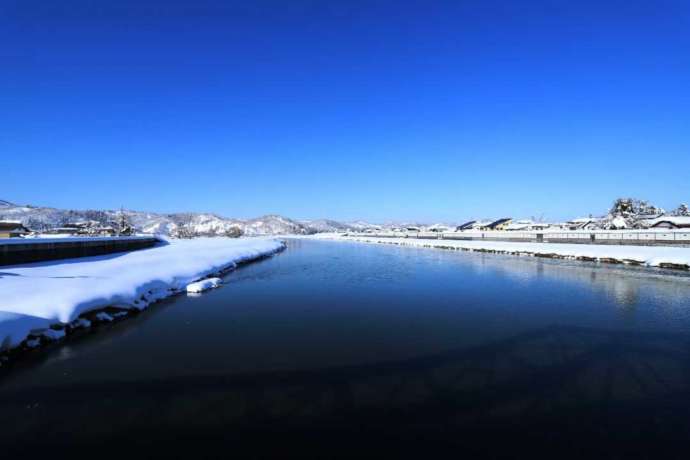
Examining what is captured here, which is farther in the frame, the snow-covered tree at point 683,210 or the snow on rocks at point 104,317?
the snow-covered tree at point 683,210

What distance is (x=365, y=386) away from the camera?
6.53m

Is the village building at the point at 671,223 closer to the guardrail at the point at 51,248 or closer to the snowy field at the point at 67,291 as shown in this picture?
the snowy field at the point at 67,291

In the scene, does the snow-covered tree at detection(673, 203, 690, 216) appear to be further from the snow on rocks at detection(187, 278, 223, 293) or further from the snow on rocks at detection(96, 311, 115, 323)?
the snow on rocks at detection(96, 311, 115, 323)

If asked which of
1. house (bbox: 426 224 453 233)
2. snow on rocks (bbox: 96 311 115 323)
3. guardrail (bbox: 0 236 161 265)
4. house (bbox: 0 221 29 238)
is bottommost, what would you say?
snow on rocks (bbox: 96 311 115 323)

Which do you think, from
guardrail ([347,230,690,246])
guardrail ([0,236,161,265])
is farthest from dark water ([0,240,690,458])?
guardrail ([347,230,690,246])

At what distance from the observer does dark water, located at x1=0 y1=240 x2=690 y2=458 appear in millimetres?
4902

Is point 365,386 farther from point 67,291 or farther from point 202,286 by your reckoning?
point 202,286

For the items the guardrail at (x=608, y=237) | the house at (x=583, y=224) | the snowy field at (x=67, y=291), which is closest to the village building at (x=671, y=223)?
the guardrail at (x=608, y=237)

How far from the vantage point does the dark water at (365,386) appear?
4.90 m

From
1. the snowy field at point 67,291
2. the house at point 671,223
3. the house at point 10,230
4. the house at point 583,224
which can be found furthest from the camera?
the house at point 583,224

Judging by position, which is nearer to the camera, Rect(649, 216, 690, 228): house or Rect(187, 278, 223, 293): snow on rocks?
Rect(187, 278, 223, 293): snow on rocks

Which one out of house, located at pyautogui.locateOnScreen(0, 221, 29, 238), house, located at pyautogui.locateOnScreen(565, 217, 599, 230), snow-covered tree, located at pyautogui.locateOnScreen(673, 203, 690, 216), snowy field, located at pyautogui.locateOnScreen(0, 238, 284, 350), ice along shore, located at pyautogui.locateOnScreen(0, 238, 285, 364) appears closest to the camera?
ice along shore, located at pyautogui.locateOnScreen(0, 238, 285, 364)

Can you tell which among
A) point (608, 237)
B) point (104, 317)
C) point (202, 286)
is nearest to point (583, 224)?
point (608, 237)

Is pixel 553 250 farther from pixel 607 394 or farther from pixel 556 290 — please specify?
pixel 607 394
